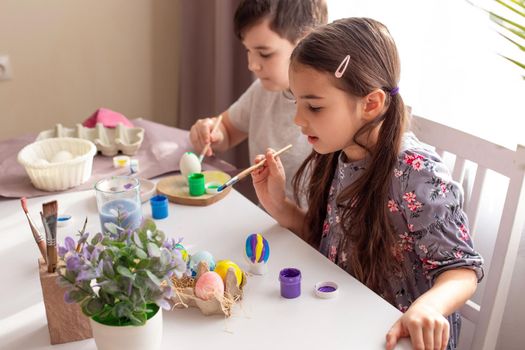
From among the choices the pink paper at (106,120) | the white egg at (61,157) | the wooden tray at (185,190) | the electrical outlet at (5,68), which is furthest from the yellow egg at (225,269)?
the electrical outlet at (5,68)

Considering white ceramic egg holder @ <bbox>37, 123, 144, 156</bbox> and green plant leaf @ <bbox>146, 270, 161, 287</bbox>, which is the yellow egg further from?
white ceramic egg holder @ <bbox>37, 123, 144, 156</bbox>

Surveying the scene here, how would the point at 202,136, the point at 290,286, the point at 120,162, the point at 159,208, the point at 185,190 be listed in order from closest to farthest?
the point at 290,286
the point at 159,208
the point at 185,190
the point at 120,162
the point at 202,136

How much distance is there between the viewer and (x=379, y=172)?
1.11 meters

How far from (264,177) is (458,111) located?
526 millimetres

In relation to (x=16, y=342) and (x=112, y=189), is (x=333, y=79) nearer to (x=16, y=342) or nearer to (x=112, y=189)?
(x=112, y=189)

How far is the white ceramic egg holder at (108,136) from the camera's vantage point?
1.53 meters

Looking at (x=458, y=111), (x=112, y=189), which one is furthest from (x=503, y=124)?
(x=112, y=189)

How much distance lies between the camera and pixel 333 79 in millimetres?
1074

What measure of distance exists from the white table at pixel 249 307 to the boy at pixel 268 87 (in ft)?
1.46

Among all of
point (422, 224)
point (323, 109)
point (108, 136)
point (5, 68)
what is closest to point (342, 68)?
point (323, 109)

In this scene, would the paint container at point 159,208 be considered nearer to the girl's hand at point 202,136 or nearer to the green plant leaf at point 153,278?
the girl's hand at point 202,136

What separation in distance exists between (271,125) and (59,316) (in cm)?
96

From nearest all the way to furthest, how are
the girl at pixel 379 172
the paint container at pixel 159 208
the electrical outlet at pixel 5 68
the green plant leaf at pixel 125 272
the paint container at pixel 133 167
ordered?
the green plant leaf at pixel 125 272, the girl at pixel 379 172, the paint container at pixel 159 208, the paint container at pixel 133 167, the electrical outlet at pixel 5 68

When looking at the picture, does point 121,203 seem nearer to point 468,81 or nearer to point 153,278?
point 153,278
